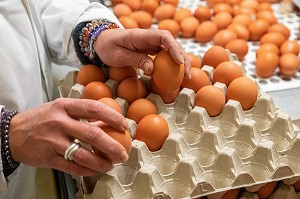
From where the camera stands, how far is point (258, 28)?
158cm

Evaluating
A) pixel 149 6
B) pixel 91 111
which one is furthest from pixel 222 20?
pixel 91 111

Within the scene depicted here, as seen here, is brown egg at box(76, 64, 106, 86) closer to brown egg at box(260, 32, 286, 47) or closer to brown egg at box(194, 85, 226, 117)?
brown egg at box(194, 85, 226, 117)

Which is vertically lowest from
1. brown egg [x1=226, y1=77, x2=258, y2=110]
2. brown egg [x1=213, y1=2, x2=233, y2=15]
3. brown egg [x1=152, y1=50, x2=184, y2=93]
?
brown egg [x1=213, y1=2, x2=233, y2=15]

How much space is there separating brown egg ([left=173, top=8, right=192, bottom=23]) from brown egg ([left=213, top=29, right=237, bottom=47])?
0.61ft

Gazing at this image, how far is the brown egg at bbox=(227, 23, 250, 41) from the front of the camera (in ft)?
5.13

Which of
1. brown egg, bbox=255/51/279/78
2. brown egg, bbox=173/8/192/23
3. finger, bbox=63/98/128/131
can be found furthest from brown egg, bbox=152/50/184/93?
brown egg, bbox=173/8/192/23

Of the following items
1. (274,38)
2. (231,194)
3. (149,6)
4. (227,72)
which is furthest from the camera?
(149,6)

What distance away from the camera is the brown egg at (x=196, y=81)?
1048 millimetres

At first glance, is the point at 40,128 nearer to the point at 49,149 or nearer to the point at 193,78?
the point at 49,149

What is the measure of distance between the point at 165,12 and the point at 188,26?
137 millimetres

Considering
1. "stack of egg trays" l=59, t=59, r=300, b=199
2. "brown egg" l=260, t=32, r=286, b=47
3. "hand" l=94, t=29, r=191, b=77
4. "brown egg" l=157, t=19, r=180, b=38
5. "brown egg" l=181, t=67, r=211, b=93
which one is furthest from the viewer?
"brown egg" l=157, t=19, r=180, b=38

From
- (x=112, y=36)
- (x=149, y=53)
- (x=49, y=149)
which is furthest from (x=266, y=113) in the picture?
(x=49, y=149)

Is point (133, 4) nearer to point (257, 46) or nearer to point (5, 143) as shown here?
point (257, 46)

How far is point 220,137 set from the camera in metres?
0.93
